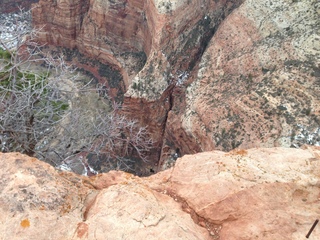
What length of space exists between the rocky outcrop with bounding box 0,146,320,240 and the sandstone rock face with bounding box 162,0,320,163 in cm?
447

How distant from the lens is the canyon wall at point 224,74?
9375mm

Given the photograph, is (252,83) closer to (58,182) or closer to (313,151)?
(313,151)

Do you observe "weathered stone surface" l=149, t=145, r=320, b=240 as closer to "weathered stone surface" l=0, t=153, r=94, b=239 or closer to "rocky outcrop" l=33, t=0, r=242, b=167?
"weathered stone surface" l=0, t=153, r=94, b=239

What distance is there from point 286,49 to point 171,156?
5.79 meters

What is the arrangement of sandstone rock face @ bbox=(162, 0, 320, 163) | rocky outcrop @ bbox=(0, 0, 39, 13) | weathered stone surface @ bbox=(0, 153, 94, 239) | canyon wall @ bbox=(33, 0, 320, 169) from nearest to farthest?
1. weathered stone surface @ bbox=(0, 153, 94, 239)
2. sandstone rock face @ bbox=(162, 0, 320, 163)
3. canyon wall @ bbox=(33, 0, 320, 169)
4. rocky outcrop @ bbox=(0, 0, 39, 13)

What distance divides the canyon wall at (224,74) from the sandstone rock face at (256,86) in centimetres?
3

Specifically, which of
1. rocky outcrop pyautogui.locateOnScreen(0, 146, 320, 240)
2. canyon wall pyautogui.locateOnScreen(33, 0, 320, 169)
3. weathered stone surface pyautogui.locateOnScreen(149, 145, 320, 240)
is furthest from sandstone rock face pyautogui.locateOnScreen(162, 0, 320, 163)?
rocky outcrop pyautogui.locateOnScreen(0, 146, 320, 240)

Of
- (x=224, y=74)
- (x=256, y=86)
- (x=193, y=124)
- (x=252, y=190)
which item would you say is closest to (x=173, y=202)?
(x=252, y=190)

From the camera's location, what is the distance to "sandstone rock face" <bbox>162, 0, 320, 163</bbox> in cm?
912

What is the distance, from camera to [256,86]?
1034cm

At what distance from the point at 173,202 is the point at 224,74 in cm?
829

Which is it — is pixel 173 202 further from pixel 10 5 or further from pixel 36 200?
pixel 10 5

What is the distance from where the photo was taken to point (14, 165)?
4379 mm

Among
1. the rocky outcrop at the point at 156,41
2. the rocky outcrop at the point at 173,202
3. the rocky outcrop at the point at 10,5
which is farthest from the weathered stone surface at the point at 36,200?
the rocky outcrop at the point at 10,5
